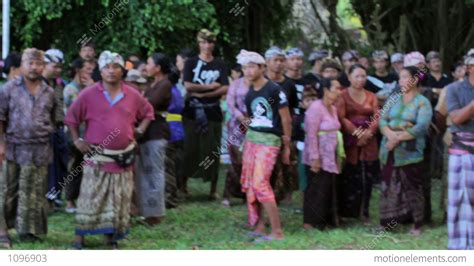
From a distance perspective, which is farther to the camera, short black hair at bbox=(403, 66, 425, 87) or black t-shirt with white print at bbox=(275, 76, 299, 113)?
black t-shirt with white print at bbox=(275, 76, 299, 113)

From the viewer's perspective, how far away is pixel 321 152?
9914mm

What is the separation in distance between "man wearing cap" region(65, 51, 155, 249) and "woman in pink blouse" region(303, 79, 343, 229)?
209cm

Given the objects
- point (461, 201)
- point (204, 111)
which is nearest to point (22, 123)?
point (204, 111)

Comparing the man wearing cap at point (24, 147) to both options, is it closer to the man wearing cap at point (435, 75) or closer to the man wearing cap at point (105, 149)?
the man wearing cap at point (105, 149)

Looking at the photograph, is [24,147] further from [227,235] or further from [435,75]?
[435,75]

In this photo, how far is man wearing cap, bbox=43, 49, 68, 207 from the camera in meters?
10.4

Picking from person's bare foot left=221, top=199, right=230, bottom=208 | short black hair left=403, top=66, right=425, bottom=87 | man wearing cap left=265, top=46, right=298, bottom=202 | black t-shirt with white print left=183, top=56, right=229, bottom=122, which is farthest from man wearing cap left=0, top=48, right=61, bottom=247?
short black hair left=403, top=66, right=425, bottom=87

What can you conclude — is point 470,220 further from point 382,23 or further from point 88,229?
point 382,23

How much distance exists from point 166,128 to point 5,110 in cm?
208

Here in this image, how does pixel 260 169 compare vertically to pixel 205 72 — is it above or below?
below

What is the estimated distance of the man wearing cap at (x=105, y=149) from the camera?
332 inches

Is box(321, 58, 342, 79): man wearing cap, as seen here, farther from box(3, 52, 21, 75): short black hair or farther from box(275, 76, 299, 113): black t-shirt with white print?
box(3, 52, 21, 75): short black hair

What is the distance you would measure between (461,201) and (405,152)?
1.26 metres

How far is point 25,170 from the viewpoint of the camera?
8.55 metres
